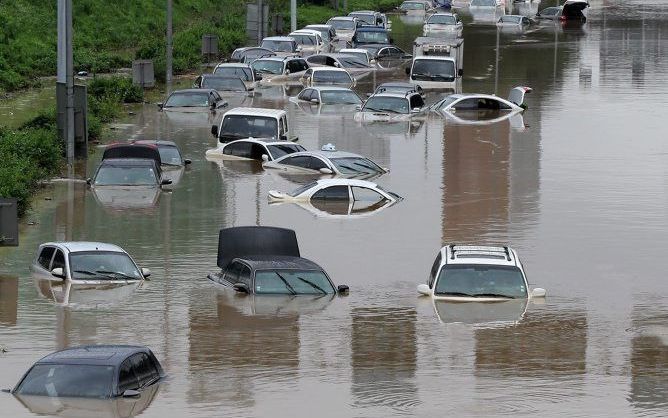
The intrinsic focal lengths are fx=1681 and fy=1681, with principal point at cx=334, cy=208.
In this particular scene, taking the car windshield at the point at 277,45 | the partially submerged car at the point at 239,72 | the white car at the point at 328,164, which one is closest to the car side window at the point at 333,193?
the white car at the point at 328,164

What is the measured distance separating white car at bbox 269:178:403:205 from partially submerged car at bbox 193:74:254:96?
22.4m

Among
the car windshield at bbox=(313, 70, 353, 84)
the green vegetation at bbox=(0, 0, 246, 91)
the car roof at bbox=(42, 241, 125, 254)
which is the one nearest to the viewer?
the car roof at bbox=(42, 241, 125, 254)

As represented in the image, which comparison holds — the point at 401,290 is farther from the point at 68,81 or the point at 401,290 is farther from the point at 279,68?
the point at 279,68

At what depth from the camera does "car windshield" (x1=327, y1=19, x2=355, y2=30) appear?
94375 mm

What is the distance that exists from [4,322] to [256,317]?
4.50 m

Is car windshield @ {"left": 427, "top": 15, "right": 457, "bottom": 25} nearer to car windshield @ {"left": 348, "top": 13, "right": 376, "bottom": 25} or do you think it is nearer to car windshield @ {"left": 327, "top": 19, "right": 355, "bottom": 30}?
car windshield @ {"left": 348, "top": 13, "right": 376, "bottom": 25}

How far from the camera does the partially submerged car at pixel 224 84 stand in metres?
66.2

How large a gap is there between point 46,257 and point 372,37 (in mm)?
54669

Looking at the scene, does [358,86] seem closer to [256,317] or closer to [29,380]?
[256,317]

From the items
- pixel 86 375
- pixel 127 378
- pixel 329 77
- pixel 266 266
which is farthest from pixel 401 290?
pixel 329 77

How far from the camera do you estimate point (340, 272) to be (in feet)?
115

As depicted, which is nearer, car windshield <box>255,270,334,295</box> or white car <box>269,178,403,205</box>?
car windshield <box>255,270,334,295</box>

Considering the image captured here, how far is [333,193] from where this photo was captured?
143 ft

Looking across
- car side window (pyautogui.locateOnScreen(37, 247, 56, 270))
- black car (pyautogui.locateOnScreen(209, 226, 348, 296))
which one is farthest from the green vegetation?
black car (pyautogui.locateOnScreen(209, 226, 348, 296))
